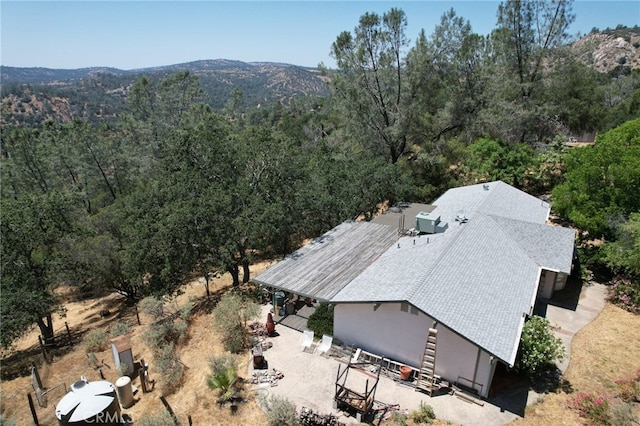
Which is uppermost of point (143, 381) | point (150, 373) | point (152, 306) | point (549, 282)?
point (549, 282)

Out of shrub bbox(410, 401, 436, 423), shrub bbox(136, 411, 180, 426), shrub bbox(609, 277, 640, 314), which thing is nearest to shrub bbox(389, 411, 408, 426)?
shrub bbox(410, 401, 436, 423)

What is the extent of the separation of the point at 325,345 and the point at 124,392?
7.68 meters

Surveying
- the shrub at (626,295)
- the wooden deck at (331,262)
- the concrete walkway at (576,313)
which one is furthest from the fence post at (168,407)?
the shrub at (626,295)

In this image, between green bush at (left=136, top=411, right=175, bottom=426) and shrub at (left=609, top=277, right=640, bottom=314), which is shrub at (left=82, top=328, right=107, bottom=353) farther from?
shrub at (left=609, top=277, right=640, bottom=314)

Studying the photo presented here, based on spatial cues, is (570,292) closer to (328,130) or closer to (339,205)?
(339,205)

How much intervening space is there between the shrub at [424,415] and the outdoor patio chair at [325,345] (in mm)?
4392

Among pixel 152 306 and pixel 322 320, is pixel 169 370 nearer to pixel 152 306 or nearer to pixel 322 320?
pixel 152 306

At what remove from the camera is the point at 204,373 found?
14.6m

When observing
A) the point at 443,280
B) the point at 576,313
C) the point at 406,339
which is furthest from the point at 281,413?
the point at 576,313

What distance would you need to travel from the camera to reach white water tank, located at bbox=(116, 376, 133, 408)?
43.8 ft

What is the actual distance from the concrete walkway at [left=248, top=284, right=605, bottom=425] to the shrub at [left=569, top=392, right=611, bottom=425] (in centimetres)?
130

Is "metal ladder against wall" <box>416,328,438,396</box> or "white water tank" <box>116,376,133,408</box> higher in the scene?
"metal ladder against wall" <box>416,328,438,396</box>

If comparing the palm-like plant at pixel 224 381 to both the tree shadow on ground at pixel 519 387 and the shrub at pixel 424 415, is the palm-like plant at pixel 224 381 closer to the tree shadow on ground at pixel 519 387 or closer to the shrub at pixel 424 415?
the shrub at pixel 424 415

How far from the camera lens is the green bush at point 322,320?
16.5 meters
